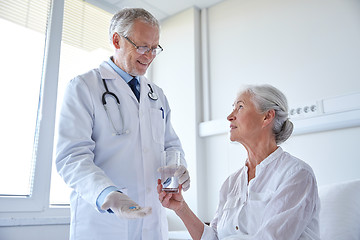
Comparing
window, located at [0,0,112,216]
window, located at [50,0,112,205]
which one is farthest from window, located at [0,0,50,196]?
window, located at [50,0,112,205]

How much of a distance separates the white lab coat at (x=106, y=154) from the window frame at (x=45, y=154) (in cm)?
→ 115

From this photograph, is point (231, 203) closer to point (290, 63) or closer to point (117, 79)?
point (117, 79)

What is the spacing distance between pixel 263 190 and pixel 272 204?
14cm

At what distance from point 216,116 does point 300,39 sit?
37.3 inches

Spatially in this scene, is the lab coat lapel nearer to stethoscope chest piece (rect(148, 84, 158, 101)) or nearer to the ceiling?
stethoscope chest piece (rect(148, 84, 158, 101))

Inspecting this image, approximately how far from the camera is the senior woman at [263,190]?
1.25 meters

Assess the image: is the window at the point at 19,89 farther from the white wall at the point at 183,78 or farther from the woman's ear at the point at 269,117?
the woman's ear at the point at 269,117

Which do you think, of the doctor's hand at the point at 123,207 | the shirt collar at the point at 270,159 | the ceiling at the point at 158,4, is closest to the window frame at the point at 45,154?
the ceiling at the point at 158,4

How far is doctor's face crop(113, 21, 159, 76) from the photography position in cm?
151

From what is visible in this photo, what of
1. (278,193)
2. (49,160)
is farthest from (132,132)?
(49,160)

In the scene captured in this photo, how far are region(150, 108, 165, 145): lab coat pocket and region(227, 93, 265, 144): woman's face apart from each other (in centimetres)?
35

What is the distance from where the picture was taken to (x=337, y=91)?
7.79 feet

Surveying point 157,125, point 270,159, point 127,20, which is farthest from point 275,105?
point 127,20

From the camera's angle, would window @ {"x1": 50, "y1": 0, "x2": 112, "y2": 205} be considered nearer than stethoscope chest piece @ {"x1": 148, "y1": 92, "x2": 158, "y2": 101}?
No
